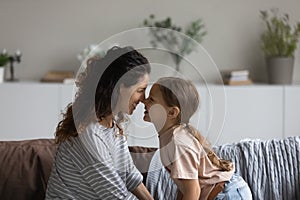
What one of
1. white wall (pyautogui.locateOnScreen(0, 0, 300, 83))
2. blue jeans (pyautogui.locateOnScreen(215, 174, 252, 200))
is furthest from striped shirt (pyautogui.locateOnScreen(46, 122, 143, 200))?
white wall (pyautogui.locateOnScreen(0, 0, 300, 83))

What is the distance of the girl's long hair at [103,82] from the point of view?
1646 millimetres

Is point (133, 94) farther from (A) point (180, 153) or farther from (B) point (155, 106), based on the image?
(A) point (180, 153)

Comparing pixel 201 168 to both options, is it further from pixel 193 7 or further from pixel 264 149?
pixel 193 7

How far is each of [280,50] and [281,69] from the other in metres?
0.14

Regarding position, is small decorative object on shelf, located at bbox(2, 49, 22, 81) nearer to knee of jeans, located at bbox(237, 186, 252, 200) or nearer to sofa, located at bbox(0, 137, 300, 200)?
sofa, located at bbox(0, 137, 300, 200)

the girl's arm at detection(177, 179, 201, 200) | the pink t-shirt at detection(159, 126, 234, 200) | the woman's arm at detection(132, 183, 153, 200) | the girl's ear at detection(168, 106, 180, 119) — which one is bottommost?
the woman's arm at detection(132, 183, 153, 200)

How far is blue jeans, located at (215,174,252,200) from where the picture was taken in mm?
1891

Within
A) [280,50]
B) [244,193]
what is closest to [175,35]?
[280,50]

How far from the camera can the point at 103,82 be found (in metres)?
1.66

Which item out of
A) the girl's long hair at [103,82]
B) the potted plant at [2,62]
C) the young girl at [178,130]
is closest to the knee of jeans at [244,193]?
the young girl at [178,130]

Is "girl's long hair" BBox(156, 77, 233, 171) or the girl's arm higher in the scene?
"girl's long hair" BBox(156, 77, 233, 171)

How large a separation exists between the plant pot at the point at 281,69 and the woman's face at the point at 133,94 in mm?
2333

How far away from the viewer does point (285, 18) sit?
399 centimetres

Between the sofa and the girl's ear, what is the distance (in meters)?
0.35
